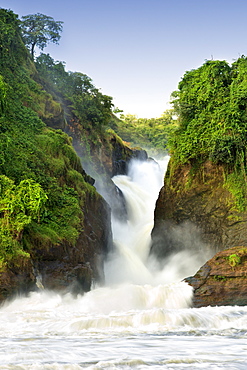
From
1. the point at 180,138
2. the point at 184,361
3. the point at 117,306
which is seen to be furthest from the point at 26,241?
the point at 180,138

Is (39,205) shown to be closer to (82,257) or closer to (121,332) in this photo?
(82,257)

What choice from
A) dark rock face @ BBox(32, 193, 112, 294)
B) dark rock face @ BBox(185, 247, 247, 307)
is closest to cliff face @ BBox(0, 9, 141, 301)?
dark rock face @ BBox(32, 193, 112, 294)

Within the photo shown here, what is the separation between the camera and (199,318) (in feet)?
27.7

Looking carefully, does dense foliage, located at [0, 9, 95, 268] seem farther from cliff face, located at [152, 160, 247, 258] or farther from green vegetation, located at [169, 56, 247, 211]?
green vegetation, located at [169, 56, 247, 211]

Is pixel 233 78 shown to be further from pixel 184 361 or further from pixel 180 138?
pixel 184 361

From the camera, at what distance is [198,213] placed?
18078 millimetres

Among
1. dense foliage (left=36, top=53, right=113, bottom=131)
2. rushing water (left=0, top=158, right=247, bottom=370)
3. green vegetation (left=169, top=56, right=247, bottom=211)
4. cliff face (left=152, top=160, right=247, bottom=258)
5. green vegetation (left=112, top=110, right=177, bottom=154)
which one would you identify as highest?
green vegetation (left=112, top=110, right=177, bottom=154)

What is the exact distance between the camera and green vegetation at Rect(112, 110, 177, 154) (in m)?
58.5

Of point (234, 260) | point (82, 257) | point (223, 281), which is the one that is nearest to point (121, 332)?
point (223, 281)

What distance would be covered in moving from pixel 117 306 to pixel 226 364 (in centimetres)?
742

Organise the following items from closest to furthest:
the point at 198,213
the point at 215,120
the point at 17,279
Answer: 1. the point at 17,279
2. the point at 215,120
3. the point at 198,213

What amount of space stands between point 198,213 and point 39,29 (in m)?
22.1

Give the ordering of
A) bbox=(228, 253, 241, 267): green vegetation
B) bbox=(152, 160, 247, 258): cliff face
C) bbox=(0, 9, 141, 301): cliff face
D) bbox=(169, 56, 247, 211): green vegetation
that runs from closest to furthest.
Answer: bbox=(0, 9, 141, 301): cliff face, bbox=(228, 253, 241, 267): green vegetation, bbox=(152, 160, 247, 258): cliff face, bbox=(169, 56, 247, 211): green vegetation

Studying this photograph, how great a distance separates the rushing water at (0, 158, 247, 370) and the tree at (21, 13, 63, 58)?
24.2m
